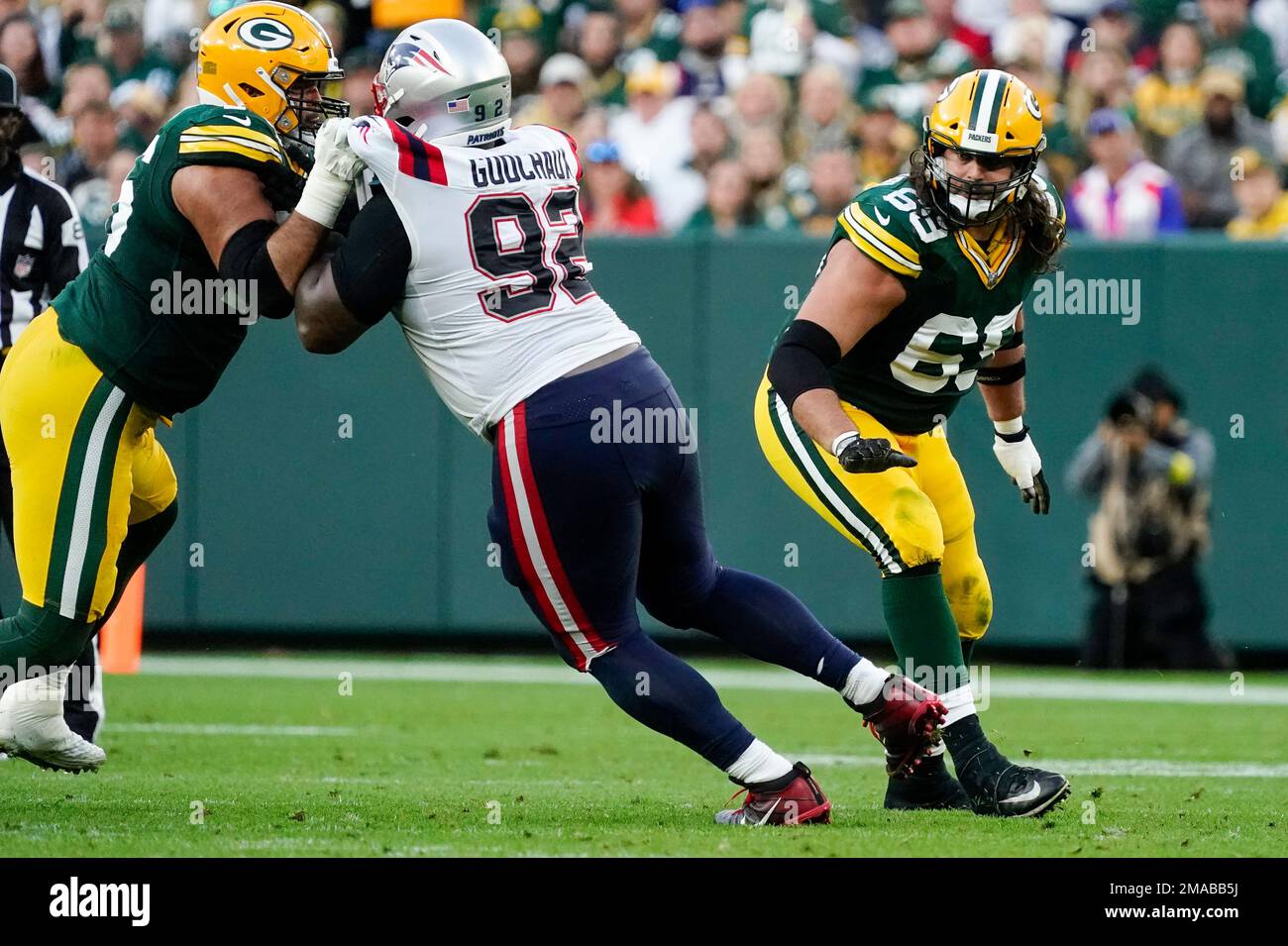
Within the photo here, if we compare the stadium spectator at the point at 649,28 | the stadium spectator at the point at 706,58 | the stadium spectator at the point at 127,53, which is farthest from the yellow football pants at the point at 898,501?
the stadium spectator at the point at 127,53

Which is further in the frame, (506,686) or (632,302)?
(632,302)

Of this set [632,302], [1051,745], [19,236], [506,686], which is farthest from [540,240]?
[632,302]

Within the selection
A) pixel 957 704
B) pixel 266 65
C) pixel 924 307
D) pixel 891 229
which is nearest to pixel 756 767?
pixel 957 704

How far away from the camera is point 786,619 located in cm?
474

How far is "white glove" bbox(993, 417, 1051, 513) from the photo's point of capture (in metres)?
5.70

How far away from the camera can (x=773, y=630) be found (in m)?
4.73

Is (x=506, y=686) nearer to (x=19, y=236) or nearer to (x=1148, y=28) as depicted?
(x=19, y=236)

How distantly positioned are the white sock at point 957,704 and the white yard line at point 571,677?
3.58 meters

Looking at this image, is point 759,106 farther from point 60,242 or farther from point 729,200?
point 60,242

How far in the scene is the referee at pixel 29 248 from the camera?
601cm

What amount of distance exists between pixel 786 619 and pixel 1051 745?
2.42 m

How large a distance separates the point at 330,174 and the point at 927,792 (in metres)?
2.28

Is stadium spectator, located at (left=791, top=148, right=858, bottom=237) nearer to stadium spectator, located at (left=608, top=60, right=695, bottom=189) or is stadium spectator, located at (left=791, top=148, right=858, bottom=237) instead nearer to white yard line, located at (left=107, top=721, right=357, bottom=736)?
stadium spectator, located at (left=608, top=60, right=695, bottom=189)

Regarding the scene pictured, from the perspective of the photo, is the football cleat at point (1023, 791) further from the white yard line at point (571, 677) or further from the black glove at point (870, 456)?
the white yard line at point (571, 677)
